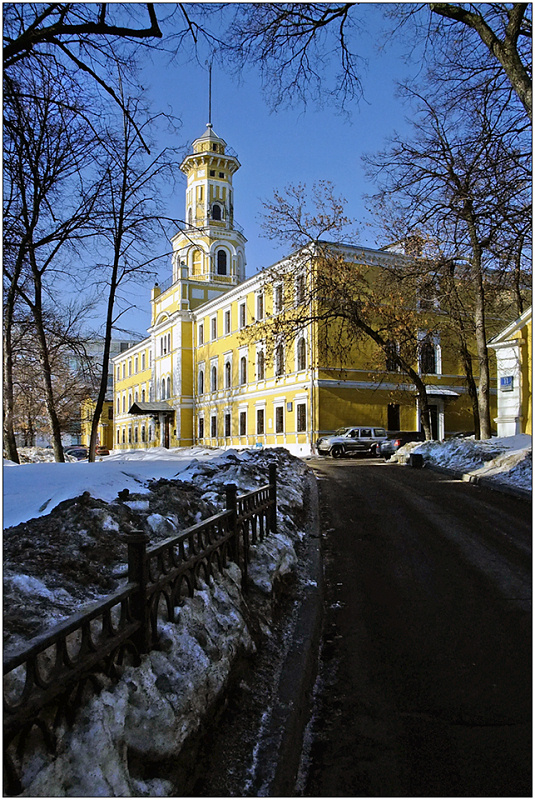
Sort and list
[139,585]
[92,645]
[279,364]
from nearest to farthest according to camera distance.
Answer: [92,645] < [139,585] < [279,364]

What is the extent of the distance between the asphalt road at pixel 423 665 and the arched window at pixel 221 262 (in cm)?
4525

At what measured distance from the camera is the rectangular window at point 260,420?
3900cm

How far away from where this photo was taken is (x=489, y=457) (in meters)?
15.9

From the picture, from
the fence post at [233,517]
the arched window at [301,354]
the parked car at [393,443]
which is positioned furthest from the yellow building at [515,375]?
the fence post at [233,517]

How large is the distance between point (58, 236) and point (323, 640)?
8.36 m

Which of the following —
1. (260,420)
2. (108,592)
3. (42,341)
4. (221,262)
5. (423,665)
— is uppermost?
(221,262)

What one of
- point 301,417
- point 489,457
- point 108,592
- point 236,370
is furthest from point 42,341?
point 236,370

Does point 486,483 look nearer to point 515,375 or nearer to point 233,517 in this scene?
point 515,375

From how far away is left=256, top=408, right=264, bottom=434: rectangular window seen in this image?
39000mm

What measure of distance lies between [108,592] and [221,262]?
1981 inches

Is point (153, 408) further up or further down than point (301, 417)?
further up

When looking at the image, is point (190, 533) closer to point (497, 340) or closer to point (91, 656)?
point (91, 656)

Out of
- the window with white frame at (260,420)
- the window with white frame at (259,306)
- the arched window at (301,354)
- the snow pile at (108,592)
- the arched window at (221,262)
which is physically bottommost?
the snow pile at (108,592)

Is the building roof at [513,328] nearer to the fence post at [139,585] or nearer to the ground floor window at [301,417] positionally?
the ground floor window at [301,417]
